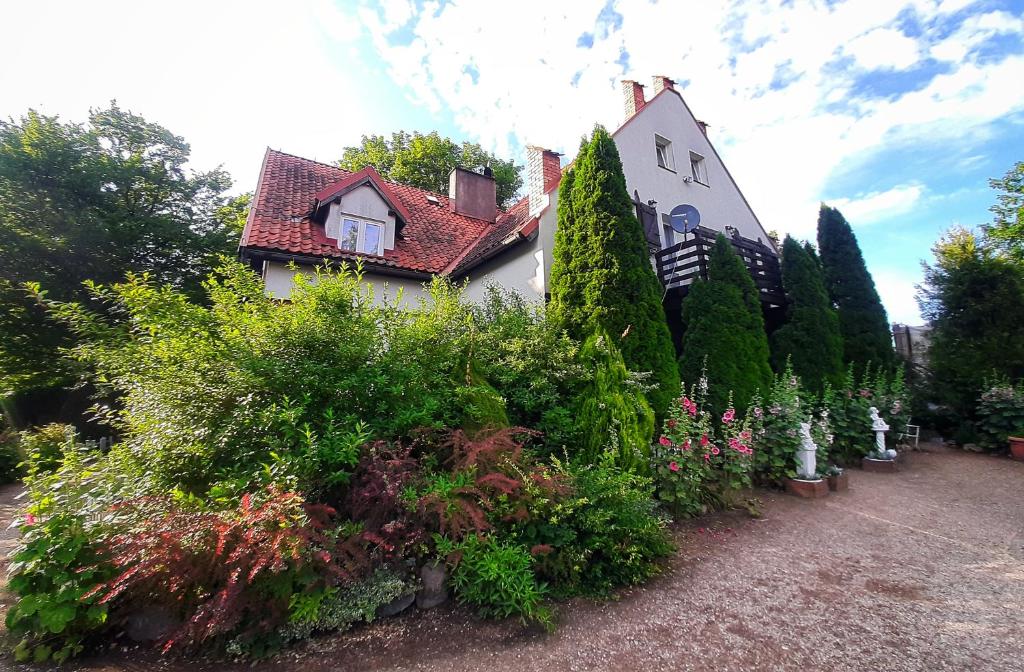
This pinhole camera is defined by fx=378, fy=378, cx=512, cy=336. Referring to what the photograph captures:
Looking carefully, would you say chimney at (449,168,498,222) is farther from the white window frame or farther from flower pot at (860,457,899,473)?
flower pot at (860,457,899,473)

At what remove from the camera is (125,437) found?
3.91 metres

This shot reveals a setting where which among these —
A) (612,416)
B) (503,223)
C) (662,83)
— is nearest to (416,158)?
(503,223)

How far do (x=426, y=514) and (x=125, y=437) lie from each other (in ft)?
11.3

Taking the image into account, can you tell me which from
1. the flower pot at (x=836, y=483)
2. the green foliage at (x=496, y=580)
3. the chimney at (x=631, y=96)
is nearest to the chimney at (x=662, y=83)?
the chimney at (x=631, y=96)

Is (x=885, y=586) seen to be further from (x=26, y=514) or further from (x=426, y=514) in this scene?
(x=26, y=514)

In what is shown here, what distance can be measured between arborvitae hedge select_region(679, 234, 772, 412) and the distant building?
19.4 ft

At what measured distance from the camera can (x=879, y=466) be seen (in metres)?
6.66

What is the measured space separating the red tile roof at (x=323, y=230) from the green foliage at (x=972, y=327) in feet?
33.4

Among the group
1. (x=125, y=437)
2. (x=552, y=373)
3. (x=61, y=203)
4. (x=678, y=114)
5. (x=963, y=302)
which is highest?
(x=678, y=114)

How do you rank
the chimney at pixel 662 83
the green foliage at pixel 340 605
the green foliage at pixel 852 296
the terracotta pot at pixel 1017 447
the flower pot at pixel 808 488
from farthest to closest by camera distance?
the chimney at pixel 662 83 → the green foliage at pixel 852 296 → the terracotta pot at pixel 1017 447 → the flower pot at pixel 808 488 → the green foliage at pixel 340 605

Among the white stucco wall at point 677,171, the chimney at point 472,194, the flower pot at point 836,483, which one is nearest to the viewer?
the flower pot at point 836,483

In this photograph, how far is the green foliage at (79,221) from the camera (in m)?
10.6

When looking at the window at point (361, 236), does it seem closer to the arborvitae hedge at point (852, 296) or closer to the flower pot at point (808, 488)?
the flower pot at point (808, 488)

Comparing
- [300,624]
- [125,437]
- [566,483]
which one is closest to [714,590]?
[566,483]
